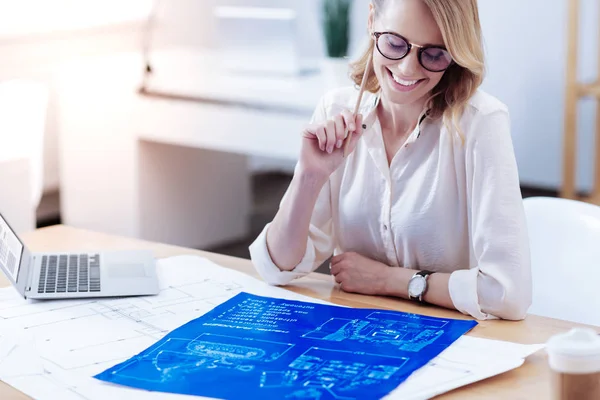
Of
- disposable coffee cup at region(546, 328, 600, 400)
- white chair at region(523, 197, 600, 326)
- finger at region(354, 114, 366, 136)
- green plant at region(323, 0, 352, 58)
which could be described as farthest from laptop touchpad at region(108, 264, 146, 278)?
green plant at region(323, 0, 352, 58)

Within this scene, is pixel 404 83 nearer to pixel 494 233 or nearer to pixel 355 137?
pixel 355 137

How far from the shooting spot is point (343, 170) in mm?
1714

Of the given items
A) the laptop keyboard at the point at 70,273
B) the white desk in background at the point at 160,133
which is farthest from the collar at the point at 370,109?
the white desk in background at the point at 160,133

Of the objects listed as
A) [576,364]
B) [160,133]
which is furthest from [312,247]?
[160,133]

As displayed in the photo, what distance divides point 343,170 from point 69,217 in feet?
7.27

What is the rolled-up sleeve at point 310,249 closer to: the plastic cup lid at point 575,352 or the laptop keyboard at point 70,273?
the laptop keyboard at point 70,273

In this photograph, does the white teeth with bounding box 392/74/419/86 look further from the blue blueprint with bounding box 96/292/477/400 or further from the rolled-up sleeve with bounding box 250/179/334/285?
the blue blueprint with bounding box 96/292/477/400

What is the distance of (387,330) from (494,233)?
0.31 m

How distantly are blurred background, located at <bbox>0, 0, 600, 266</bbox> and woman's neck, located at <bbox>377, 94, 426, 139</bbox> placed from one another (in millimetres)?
1303

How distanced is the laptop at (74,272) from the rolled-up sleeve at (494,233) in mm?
521

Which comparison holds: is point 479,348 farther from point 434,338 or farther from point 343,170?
point 343,170

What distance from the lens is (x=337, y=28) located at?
11.2 ft

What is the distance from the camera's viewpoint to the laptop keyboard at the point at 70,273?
1456 millimetres

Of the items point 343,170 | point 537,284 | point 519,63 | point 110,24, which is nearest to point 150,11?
point 110,24
